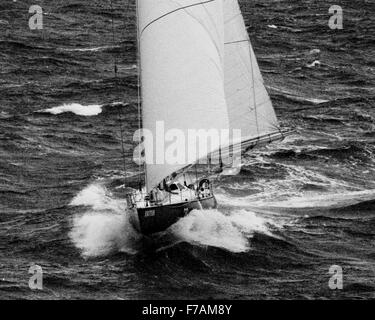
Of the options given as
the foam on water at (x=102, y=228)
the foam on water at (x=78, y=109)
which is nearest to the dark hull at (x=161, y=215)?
the foam on water at (x=102, y=228)

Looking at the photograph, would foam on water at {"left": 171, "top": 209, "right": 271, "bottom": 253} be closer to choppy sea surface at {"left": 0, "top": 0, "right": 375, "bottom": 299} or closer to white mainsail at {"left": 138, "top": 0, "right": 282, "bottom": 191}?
choppy sea surface at {"left": 0, "top": 0, "right": 375, "bottom": 299}

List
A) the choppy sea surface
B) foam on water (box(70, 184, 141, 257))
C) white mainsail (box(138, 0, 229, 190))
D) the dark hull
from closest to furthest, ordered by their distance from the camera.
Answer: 1. white mainsail (box(138, 0, 229, 190))
2. the choppy sea surface
3. the dark hull
4. foam on water (box(70, 184, 141, 257))

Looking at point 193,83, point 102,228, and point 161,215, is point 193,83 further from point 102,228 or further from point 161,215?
point 102,228

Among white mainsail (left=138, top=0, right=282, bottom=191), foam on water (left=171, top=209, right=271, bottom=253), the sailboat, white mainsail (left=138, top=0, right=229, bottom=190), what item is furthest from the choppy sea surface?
white mainsail (left=138, top=0, right=229, bottom=190)

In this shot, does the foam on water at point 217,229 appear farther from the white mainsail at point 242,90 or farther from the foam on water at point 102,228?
the white mainsail at point 242,90

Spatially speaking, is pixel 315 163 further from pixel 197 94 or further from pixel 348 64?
pixel 348 64

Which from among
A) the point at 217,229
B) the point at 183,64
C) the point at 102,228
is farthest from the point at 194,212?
the point at 183,64
